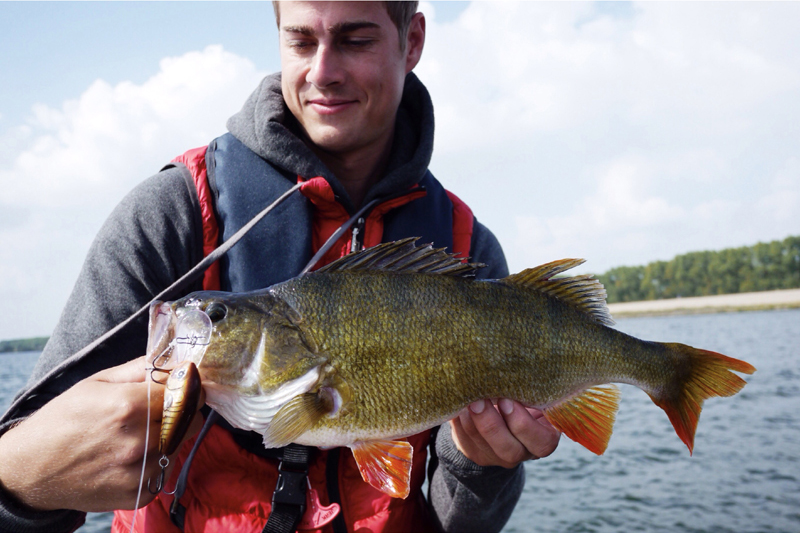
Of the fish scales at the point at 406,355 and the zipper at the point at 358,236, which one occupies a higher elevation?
the zipper at the point at 358,236

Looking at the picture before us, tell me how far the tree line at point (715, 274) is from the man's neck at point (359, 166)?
72.2 metres

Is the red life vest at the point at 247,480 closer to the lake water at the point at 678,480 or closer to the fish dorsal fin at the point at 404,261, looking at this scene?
the fish dorsal fin at the point at 404,261

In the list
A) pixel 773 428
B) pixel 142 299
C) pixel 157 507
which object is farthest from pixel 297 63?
pixel 773 428

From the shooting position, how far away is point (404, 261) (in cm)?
242

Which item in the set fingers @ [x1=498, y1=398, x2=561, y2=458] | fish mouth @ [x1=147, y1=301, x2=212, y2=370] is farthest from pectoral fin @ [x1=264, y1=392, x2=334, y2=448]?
fingers @ [x1=498, y1=398, x2=561, y2=458]

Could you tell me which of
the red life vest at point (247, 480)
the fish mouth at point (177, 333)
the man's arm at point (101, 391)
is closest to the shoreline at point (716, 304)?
the red life vest at point (247, 480)

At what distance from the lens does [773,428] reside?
14562 millimetres

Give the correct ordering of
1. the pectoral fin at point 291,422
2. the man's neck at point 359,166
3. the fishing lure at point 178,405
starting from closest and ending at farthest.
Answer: the fishing lure at point 178,405 → the pectoral fin at point 291,422 → the man's neck at point 359,166

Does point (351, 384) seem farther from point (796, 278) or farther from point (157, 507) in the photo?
point (796, 278)

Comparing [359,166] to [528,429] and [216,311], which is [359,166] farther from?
[528,429]

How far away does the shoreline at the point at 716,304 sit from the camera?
63.7 m

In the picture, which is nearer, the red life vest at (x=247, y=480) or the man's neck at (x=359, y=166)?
the red life vest at (x=247, y=480)

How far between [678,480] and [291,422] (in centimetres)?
1177

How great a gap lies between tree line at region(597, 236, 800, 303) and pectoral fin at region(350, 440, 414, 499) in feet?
240
